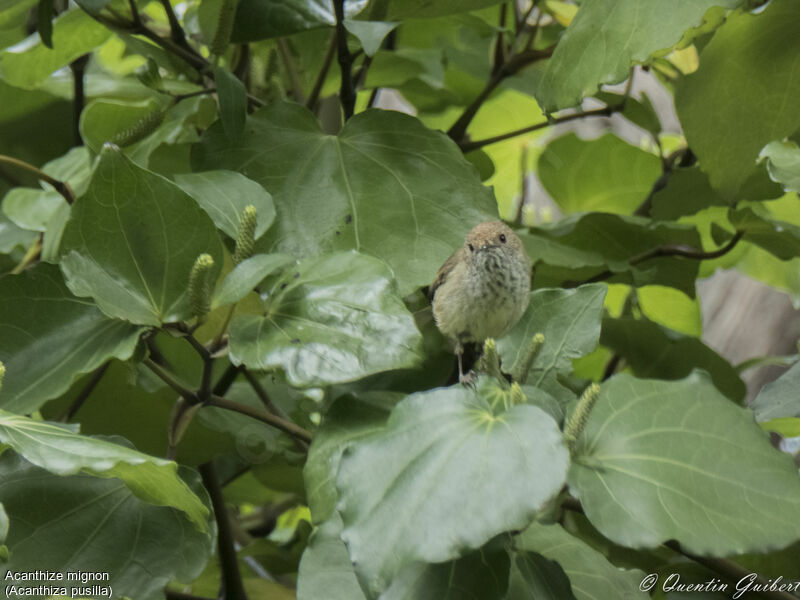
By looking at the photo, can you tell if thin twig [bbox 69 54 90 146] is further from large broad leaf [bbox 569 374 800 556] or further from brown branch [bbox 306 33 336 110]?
large broad leaf [bbox 569 374 800 556]

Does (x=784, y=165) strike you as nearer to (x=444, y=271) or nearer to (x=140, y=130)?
(x=444, y=271)

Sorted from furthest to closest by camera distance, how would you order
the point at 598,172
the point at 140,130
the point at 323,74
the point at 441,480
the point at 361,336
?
the point at 598,172 < the point at 323,74 < the point at 140,130 < the point at 361,336 < the point at 441,480

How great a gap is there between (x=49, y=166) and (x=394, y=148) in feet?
1.58

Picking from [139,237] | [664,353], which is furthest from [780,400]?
[139,237]

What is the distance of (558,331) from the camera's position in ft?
2.41

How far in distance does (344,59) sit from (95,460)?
468 mm

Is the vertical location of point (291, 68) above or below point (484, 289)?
above

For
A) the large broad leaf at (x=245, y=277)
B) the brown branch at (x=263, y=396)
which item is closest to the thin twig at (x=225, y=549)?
the brown branch at (x=263, y=396)

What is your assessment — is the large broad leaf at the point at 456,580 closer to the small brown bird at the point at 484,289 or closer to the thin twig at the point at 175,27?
the small brown bird at the point at 484,289

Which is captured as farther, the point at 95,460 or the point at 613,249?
the point at 613,249

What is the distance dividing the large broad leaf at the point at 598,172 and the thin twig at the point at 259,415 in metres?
0.64

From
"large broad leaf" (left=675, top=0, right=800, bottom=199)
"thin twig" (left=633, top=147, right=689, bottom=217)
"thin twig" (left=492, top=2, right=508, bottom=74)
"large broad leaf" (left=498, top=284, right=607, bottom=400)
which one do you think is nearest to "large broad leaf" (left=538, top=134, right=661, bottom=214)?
"thin twig" (left=633, top=147, right=689, bottom=217)

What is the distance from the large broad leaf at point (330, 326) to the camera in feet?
2.00

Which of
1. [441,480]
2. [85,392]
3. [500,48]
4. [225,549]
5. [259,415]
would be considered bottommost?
[225,549]
